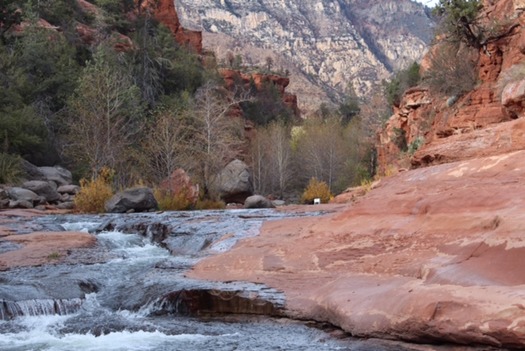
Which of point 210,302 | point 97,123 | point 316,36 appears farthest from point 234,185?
point 316,36

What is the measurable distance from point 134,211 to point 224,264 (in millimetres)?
12211

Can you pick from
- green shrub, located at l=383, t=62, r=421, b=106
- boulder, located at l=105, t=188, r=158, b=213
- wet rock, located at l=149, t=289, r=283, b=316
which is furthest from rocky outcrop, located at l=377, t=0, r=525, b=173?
boulder, located at l=105, t=188, r=158, b=213

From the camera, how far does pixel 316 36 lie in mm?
158125

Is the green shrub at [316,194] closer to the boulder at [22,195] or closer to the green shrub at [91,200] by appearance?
the green shrub at [91,200]

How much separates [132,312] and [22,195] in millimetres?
15085

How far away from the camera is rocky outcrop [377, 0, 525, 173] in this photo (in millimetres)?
11703

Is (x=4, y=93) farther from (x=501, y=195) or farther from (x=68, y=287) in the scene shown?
(x=501, y=195)

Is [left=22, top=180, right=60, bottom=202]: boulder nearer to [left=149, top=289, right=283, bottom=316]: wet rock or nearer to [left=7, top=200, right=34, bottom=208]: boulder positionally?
[left=7, top=200, right=34, bottom=208]: boulder

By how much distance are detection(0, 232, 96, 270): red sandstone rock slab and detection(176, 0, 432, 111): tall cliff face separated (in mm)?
110965

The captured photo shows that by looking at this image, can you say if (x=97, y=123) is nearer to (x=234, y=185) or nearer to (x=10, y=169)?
(x=10, y=169)

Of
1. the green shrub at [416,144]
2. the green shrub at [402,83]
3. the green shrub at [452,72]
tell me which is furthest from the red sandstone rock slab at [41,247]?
the green shrub at [402,83]

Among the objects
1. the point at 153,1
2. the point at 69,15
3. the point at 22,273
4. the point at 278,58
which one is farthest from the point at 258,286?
the point at 278,58

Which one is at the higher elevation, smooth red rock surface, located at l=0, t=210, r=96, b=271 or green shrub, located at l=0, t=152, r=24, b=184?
green shrub, located at l=0, t=152, r=24, b=184

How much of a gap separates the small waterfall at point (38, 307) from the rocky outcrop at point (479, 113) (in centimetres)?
772
